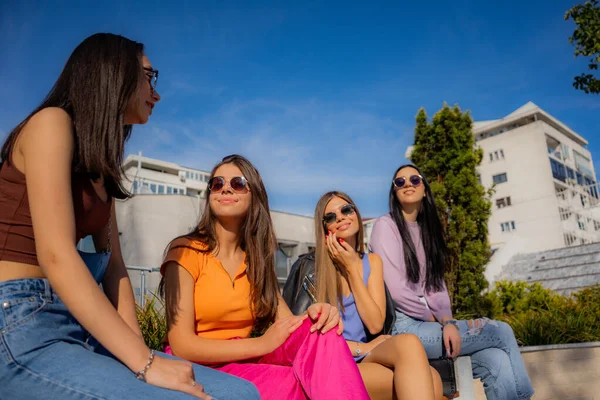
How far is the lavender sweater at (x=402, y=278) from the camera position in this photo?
11.7 ft

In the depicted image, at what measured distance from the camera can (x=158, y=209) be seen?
73.4 ft

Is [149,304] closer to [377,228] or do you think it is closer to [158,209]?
[377,228]

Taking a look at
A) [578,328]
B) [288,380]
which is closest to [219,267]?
[288,380]

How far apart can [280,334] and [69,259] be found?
3.97 feet

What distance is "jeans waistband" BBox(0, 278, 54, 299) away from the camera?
1261 mm

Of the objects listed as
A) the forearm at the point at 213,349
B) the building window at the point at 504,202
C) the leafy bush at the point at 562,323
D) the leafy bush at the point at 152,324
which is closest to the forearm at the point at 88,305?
the forearm at the point at 213,349

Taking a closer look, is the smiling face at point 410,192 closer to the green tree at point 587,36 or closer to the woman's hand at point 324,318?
the woman's hand at point 324,318

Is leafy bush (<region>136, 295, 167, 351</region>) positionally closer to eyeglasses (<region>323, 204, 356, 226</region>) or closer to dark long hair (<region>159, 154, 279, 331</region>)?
eyeglasses (<region>323, 204, 356, 226</region>)

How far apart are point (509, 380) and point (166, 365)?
110 inches

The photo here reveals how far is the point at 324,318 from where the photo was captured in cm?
215

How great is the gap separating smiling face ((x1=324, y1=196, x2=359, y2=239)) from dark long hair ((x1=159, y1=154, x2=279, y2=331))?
0.87 metres

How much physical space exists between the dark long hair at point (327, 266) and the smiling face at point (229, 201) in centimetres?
84

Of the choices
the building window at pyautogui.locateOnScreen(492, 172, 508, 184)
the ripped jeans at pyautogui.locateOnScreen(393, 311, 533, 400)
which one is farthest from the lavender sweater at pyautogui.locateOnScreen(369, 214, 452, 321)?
the building window at pyautogui.locateOnScreen(492, 172, 508, 184)

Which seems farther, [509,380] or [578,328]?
[578,328]
